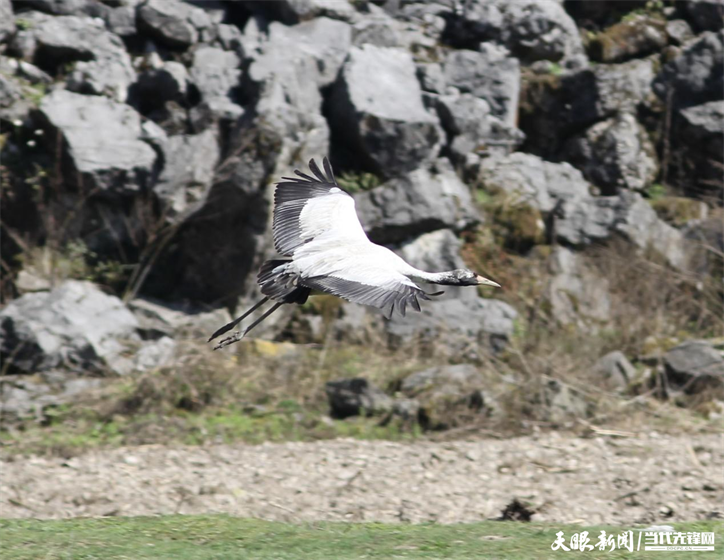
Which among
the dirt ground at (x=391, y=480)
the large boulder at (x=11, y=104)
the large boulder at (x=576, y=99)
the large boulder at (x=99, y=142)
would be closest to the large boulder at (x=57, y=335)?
the dirt ground at (x=391, y=480)

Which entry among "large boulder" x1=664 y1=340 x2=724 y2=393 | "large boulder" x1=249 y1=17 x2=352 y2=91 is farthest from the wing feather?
"large boulder" x1=249 y1=17 x2=352 y2=91

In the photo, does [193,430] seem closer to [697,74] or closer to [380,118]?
[380,118]

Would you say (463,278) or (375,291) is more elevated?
(375,291)

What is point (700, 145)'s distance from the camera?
16.2 m

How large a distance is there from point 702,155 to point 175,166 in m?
8.23

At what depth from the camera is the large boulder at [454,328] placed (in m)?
12.8

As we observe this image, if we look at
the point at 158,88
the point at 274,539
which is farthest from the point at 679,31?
the point at 274,539

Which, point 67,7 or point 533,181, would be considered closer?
point 67,7

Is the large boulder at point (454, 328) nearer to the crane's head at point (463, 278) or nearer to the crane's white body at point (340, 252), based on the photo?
the crane's white body at point (340, 252)

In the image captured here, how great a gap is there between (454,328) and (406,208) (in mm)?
1869

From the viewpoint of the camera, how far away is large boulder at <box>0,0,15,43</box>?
47.2 feet

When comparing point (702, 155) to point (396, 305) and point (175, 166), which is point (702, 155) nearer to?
point (175, 166)

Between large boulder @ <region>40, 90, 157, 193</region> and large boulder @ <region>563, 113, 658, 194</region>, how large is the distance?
684 centimetres

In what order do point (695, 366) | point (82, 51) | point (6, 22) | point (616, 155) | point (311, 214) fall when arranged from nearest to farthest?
1. point (311, 214)
2. point (695, 366)
3. point (6, 22)
4. point (82, 51)
5. point (616, 155)
